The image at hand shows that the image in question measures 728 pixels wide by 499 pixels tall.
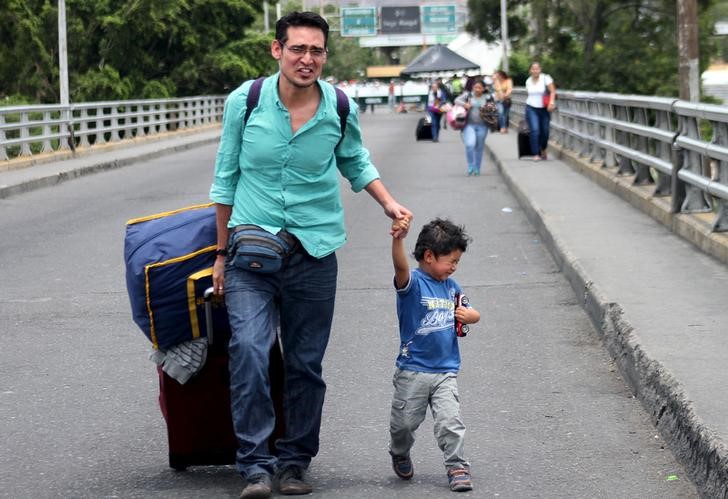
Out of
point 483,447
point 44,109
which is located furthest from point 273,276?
point 44,109

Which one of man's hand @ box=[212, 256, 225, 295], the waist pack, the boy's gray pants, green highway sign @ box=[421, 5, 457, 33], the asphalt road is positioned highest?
green highway sign @ box=[421, 5, 457, 33]

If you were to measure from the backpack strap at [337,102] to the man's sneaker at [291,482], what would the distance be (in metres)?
Result: 1.23

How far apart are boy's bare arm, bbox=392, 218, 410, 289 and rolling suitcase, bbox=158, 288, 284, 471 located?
55 cm

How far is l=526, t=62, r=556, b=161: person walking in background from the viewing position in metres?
23.7

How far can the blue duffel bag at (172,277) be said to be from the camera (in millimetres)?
5086

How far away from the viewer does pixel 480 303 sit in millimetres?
9977

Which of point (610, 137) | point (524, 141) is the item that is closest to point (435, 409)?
point (610, 137)

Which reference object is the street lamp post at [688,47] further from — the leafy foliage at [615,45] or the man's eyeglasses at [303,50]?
the leafy foliage at [615,45]

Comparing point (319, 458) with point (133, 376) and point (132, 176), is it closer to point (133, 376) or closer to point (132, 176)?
point (133, 376)

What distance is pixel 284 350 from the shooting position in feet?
17.4

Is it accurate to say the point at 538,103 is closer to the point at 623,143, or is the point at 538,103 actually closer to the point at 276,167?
Answer: the point at 623,143

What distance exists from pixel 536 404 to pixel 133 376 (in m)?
2.23

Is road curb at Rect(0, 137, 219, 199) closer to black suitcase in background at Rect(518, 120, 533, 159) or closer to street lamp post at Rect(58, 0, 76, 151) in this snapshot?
street lamp post at Rect(58, 0, 76, 151)

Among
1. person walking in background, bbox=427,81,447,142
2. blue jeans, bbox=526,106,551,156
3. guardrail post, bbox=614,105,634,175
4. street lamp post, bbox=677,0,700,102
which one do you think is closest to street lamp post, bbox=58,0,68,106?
person walking in background, bbox=427,81,447,142
